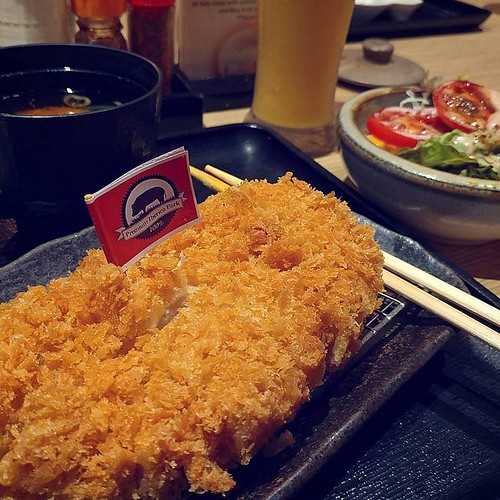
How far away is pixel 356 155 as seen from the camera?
169 centimetres

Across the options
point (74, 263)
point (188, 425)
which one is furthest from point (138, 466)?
point (74, 263)

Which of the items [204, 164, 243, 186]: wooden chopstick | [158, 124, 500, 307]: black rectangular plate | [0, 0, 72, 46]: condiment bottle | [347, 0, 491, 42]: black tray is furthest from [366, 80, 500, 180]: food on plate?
[347, 0, 491, 42]: black tray

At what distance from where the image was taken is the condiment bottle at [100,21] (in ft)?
6.41

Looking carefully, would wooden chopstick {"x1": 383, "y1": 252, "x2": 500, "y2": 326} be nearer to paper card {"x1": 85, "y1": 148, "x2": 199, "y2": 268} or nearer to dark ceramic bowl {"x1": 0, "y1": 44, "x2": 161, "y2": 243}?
paper card {"x1": 85, "y1": 148, "x2": 199, "y2": 268}

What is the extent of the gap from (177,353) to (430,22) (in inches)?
123

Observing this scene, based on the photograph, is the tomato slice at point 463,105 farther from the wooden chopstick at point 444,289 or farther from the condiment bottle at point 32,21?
the condiment bottle at point 32,21

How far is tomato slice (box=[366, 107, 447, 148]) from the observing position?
1835 mm

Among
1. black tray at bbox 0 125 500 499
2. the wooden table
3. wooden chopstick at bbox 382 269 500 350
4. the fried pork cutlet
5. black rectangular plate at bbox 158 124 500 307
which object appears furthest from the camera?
the wooden table

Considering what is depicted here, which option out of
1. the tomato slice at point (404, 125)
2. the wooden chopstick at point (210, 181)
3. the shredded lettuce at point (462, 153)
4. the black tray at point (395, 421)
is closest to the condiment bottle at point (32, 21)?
the wooden chopstick at point (210, 181)

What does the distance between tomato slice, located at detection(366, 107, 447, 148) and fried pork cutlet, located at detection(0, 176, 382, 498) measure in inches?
27.3

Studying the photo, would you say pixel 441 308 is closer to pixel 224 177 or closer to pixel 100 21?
pixel 224 177

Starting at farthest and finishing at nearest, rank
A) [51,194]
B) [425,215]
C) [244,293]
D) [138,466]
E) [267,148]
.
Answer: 1. [267,148]
2. [425,215]
3. [51,194]
4. [244,293]
5. [138,466]

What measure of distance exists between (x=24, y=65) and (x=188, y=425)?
1147 millimetres

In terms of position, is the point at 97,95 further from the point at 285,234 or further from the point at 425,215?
the point at 425,215
